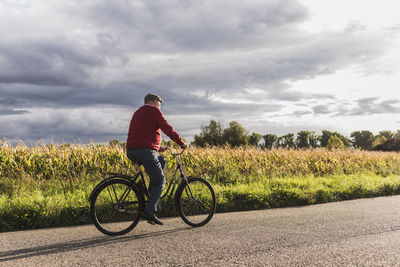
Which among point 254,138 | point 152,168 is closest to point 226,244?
point 152,168

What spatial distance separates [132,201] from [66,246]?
1.26 meters

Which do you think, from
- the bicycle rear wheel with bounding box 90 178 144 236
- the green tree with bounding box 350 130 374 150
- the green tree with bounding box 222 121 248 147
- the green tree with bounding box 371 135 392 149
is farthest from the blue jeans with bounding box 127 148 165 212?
the green tree with bounding box 350 130 374 150

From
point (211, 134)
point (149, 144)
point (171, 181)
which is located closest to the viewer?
point (149, 144)

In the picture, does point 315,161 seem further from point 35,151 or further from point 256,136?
point 256,136

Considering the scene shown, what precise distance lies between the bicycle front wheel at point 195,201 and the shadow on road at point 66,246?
693 mm

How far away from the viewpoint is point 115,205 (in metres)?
5.69

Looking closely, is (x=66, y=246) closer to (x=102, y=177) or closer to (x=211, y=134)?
(x=102, y=177)

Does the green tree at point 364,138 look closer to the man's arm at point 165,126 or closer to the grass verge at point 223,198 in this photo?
the grass verge at point 223,198

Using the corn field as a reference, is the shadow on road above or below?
below

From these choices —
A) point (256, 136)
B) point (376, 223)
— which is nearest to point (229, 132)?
point (256, 136)

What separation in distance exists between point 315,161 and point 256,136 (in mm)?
77807

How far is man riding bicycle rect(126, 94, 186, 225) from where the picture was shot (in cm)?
563

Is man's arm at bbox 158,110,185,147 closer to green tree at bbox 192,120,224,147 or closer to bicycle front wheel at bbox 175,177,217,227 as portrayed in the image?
bicycle front wheel at bbox 175,177,217,227

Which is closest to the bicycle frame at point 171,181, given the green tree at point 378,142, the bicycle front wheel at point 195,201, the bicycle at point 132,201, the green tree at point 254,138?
the bicycle at point 132,201
